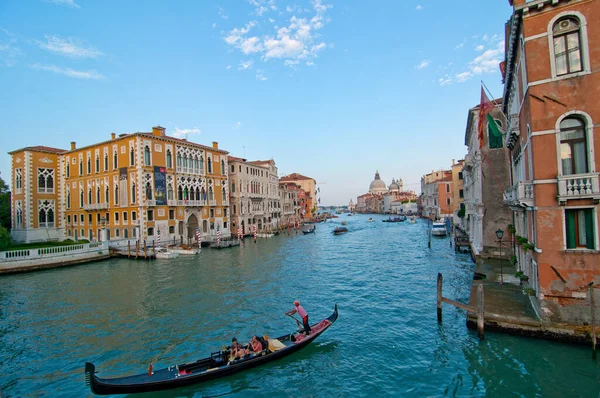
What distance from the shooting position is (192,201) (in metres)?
34.5

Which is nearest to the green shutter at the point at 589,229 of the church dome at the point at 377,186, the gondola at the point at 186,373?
the gondola at the point at 186,373

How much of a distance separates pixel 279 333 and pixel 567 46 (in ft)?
37.2

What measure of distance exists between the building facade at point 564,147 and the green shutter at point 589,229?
0.02m

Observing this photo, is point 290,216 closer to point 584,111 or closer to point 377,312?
point 377,312

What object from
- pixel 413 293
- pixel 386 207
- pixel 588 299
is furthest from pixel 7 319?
pixel 386 207

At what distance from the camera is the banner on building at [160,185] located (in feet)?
100.0

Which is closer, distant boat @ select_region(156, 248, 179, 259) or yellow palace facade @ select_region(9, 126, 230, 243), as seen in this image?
distant boat @ select_region(156, 248, 179, 259)

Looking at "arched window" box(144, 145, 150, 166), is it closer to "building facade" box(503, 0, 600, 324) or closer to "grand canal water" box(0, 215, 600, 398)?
"grand canal water" box(0, 215, 600, 398)

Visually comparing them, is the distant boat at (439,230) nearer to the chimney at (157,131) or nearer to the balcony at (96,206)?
the chimney at (157,131)

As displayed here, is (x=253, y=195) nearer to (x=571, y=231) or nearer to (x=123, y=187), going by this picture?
(x=123, y=187)

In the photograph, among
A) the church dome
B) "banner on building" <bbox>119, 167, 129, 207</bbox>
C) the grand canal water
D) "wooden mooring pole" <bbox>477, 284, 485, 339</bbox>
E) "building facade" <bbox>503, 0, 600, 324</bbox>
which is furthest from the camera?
the church dome

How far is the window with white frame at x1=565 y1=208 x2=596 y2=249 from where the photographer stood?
25.5 feet

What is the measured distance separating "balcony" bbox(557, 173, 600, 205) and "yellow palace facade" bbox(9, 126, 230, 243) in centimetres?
2975

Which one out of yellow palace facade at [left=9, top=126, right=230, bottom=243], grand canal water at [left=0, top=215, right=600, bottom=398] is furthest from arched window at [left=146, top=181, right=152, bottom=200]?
grand canal water at [left=0, top=215, right=600, bottom=398]
